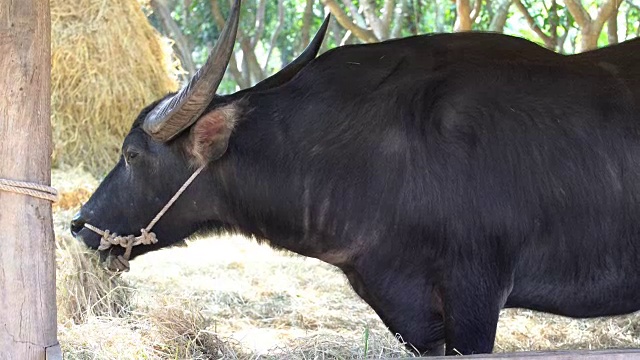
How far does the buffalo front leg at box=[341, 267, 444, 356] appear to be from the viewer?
4.75 metres

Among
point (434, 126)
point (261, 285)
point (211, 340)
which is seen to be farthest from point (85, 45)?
point (434, 126)

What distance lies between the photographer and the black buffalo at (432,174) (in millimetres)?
4559

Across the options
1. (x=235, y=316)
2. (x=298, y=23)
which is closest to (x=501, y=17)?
(x=235, y=316)

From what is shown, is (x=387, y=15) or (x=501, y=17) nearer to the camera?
(x=387, y=15)

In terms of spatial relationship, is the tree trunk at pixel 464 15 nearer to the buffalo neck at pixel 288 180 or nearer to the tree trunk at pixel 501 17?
the tree trunk at pixel 501 17

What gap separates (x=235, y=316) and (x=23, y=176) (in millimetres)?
3709

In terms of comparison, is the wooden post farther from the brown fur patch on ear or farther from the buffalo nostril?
the buffalo nostril

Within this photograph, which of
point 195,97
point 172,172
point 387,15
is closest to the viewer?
point 195,97

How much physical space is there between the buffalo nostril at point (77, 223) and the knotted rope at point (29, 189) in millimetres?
1508

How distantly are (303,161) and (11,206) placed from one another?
5.23ft

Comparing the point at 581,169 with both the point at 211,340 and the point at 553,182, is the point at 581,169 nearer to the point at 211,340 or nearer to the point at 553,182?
the point at 553,182

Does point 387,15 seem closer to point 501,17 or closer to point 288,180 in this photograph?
point 501,17

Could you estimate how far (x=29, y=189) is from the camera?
3639mm

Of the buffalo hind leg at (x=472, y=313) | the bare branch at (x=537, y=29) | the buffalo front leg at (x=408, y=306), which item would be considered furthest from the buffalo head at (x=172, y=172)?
the bare branch at (x=537, y=29)
